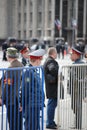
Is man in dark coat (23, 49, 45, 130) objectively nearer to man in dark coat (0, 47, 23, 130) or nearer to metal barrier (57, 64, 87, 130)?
man in dark coat (0, 47, 23, 130)

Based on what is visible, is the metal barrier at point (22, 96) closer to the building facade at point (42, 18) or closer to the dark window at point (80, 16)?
the building facade at point (42, 18)

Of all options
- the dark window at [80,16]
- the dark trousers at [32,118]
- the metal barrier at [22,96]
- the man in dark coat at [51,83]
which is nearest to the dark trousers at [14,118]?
the metal barrier at [22,96]

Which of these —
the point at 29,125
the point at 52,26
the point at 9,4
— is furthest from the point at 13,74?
the point at 9,4

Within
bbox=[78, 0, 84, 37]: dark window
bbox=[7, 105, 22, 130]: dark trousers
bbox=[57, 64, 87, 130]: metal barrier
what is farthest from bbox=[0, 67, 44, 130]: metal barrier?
bbox=[78, 0, 84, 37]: dark window

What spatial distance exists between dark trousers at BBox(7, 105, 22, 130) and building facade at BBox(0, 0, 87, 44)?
217ft

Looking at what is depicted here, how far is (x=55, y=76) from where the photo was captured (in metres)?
10.3

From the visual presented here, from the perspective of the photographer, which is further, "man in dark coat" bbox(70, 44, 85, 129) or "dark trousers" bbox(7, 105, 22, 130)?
"man in dark coat" bbox(70, 44, 85, 129)

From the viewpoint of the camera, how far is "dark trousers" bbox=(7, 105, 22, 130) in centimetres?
825

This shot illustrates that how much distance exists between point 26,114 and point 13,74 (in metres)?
0.73

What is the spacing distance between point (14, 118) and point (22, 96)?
1.27ft

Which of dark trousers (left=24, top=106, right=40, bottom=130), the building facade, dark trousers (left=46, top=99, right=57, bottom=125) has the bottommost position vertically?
the building facade

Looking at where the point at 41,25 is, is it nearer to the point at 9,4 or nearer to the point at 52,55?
the point at 9,4

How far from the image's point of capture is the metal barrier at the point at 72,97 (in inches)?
386

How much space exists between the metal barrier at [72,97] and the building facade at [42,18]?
2536 inches
